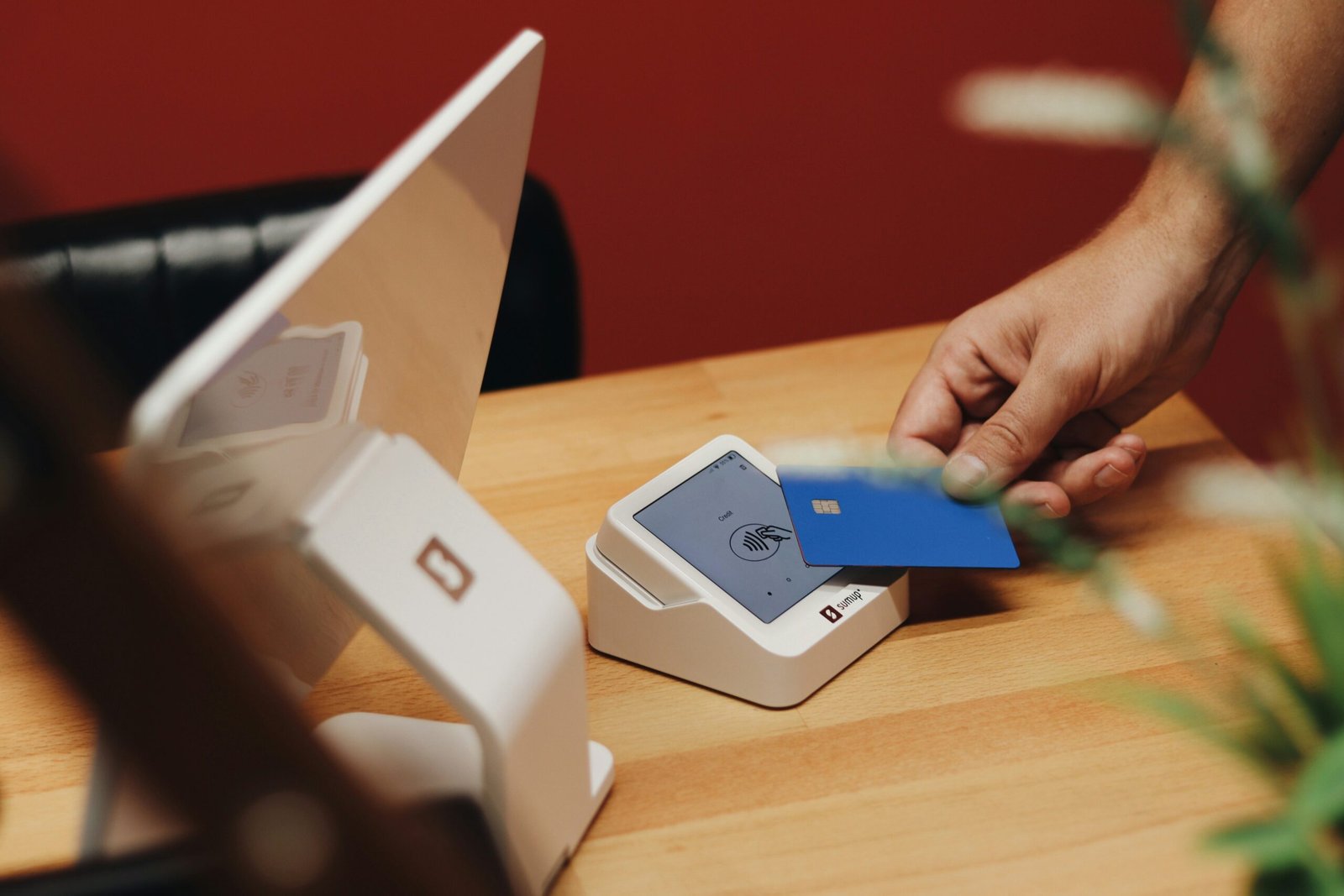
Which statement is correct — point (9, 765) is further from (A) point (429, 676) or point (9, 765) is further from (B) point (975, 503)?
(B) point (975, 503)

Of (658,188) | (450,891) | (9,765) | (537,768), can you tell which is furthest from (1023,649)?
(658,188)

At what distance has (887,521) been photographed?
71 cm

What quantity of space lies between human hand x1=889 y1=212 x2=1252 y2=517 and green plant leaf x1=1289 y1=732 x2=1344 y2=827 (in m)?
0.50

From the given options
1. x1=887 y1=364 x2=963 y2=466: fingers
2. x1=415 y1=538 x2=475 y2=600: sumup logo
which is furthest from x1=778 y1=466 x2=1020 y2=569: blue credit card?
x1=415 y1=538 x2=475 y2=600: sumup logo

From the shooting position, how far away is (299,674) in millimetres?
583

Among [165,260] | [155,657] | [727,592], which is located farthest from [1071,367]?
[165,260]

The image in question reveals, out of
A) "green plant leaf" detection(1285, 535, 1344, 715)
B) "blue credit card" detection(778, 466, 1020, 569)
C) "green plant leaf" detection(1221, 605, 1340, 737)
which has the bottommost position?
"blue credit card" detection(778, 466, 1020, 569)

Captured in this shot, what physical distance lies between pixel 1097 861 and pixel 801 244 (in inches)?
62.5

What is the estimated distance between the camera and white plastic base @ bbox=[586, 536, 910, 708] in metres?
0.64

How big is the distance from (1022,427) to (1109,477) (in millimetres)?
72

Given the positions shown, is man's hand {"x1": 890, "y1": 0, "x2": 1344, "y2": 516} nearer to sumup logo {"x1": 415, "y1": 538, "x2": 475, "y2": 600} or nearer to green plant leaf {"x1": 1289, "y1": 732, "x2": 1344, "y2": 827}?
sumup logo {"x1": 415, "y1": 538, "x2": 475, "y2": 600}

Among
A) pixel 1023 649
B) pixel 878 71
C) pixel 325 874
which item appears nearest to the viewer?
pixel 325 874

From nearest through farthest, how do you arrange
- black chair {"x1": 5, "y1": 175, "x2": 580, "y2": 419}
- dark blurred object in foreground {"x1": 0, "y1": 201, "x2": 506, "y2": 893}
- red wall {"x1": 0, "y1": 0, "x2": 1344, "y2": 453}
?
dark blurred object in foreground {"x1": 0, "y1": 201, "x2": 506, "y2": 893}
black chair {"x1": 5, "y1": 175, "x2": 580, "y2": 419}
red wall {"x1": 0, "y1": 0, "x2": 1344, "y2": 453}

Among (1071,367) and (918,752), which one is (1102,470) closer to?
(1071,367)
